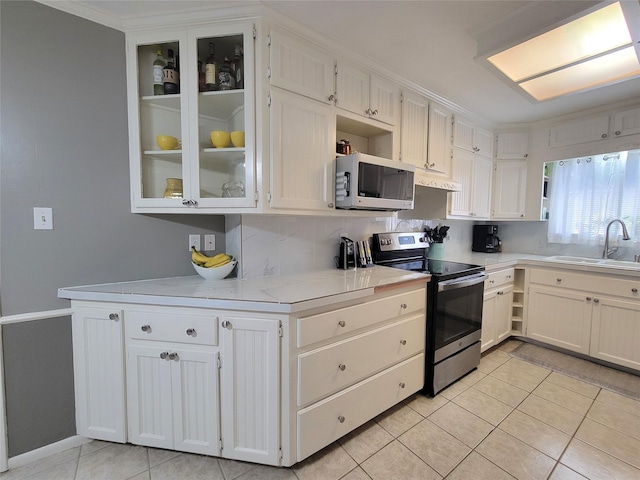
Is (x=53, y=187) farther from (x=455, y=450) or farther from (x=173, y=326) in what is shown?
(x=455, y=450)

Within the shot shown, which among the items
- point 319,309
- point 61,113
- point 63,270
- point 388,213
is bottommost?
point 319,309

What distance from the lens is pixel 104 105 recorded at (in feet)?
5.15

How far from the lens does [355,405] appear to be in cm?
161

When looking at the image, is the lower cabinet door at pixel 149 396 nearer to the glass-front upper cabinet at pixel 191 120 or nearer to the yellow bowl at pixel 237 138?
the glass-front upper cabinet at pixel 191 120

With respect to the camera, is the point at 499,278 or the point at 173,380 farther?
the point at 499,278

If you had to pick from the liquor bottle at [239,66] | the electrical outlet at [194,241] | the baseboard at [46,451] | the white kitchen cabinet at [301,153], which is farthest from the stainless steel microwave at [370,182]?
the baseboard at [46,451]

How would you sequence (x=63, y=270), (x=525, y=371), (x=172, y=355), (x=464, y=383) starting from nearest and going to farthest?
(x=172, y=355) < (x=63, y=270) < (x=464, y=383) < (x=525, y=371)

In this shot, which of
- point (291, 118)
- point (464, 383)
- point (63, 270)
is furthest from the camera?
point (464, 383)

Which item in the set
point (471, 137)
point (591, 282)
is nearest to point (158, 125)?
point (471, 137)

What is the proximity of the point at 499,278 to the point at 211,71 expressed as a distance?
2994mm

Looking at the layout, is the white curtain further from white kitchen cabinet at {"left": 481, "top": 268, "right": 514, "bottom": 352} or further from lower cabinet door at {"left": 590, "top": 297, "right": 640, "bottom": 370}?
white kitchen cabinet at {"left": 481, "top": 268, "right": 514, "bottom": 352}

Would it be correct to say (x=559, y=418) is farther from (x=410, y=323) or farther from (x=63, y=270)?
(x=63, y=270)

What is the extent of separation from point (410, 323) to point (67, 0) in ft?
8.96

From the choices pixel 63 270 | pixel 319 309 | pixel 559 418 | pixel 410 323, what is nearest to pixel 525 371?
pixel 559 418
